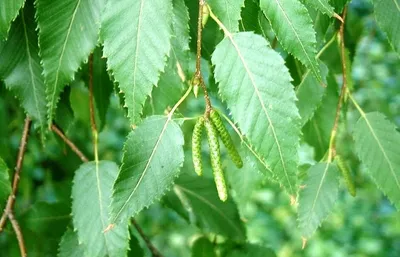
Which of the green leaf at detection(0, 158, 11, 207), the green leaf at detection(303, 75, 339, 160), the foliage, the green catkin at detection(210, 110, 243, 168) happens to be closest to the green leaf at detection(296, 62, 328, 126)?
the foliage

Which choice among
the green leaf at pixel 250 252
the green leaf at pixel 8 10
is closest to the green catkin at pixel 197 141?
the green leaf at pixel 8 10

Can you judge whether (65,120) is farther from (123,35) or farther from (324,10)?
(324,10)

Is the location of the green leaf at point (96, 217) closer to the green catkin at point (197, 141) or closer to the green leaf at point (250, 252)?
the green catkin at point (197, 141)

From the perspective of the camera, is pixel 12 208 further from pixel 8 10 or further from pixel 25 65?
pixel 8 10

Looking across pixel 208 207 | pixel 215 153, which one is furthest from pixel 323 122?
pixel 215 153

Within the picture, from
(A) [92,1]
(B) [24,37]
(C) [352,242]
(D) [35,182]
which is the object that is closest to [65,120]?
(B) [24,37]

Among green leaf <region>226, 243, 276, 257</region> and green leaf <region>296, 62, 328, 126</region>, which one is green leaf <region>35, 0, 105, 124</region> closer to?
green leaf <region>296, 62, 328, 126</region>
